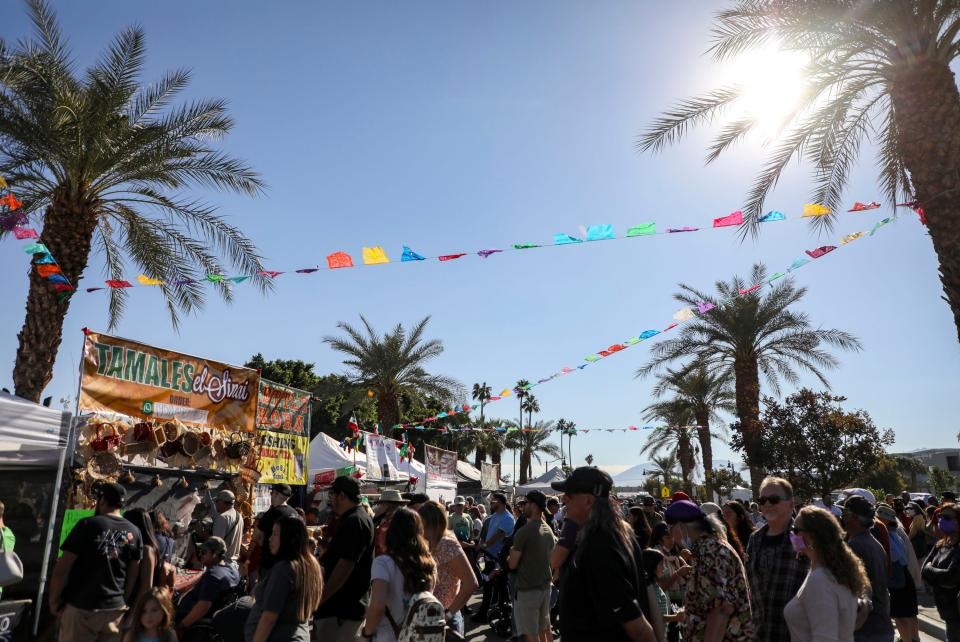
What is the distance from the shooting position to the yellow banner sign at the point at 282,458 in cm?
1228

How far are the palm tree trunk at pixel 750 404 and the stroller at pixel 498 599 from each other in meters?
15.4

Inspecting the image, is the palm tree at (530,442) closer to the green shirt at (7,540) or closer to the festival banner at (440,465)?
the festival banner at (440,465)

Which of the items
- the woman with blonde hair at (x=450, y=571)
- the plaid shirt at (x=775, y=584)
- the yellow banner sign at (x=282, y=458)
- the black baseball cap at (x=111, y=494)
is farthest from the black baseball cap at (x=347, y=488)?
the yellow banner sign at (x=282, y=458)

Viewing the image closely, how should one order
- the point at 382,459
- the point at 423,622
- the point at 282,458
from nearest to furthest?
the point at 423,622
the point at 282,458
the point at 382,459

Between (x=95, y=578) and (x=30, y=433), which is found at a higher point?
(x=30, y=433)

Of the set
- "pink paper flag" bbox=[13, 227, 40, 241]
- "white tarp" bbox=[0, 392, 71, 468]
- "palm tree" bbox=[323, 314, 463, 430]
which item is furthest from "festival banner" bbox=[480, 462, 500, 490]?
"white tarp" bbox=[0, 392, 71, 468]

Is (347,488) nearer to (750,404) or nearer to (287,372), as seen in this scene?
(750,404)

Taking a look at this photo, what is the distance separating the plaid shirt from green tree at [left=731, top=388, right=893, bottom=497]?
20.0m

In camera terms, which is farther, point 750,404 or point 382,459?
point 750,404

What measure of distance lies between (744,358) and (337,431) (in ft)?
92.1

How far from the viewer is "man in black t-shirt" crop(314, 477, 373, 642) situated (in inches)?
176

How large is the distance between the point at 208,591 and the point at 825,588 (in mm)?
4348

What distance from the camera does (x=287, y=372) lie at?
43250 millimetres

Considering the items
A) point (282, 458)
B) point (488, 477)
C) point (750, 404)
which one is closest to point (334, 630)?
point (282, 458)
